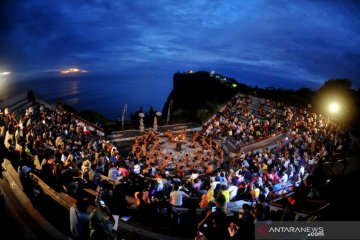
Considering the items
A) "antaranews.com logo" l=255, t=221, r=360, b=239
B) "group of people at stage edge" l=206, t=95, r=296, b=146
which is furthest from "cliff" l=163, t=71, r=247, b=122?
"antaranews.com logo" l=255, t=221, r=360, b=239

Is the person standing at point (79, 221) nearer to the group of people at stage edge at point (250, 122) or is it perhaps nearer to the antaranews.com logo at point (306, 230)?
the antaranews.com logo at point (306, 230)

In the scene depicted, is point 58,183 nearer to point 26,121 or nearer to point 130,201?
point 130,201

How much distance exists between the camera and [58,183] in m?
7.79

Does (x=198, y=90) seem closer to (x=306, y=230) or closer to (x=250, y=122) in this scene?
(x=250, y=122)

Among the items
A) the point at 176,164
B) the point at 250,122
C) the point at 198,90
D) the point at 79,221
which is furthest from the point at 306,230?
the point at 198,90

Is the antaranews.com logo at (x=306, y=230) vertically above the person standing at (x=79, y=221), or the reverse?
the person standing at (x=79, y=221)

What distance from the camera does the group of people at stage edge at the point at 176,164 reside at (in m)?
6.42

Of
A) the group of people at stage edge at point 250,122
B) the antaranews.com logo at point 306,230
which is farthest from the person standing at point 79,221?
the group of people at stage edge at point 250,122

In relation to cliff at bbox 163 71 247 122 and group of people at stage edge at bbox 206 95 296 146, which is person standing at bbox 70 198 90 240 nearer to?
group of people at stage edge at bbox 206 95 296 146

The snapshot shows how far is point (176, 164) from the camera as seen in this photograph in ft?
64.6

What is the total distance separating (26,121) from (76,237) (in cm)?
1570

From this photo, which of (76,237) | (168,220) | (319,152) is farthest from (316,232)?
(319,152)

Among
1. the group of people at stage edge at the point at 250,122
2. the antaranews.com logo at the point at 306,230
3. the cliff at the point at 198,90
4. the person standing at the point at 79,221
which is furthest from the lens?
the cliff at the point at 198,90

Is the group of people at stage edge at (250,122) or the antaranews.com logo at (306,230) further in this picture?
the group of people at stage edge at (250,122)
